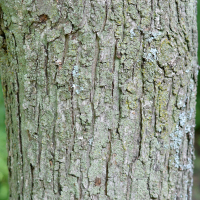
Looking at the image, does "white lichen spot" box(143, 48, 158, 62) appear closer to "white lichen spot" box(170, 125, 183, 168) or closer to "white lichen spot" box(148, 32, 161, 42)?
"white lichen spot" box(148, 32, 161, 42)

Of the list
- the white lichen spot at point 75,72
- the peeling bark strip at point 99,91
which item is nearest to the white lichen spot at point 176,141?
the peeling bark strip at point 99,91

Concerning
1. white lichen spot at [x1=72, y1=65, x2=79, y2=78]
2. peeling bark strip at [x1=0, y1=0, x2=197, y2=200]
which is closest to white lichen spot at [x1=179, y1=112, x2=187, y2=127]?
peeling bark strip at [x1=0, y1=0, x2=197, y2=200]

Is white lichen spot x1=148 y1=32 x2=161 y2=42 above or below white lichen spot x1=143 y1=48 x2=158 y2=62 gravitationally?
above

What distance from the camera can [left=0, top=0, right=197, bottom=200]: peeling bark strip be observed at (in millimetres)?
1066

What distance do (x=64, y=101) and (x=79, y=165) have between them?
1.08ft

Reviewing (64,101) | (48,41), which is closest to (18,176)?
(64,101)

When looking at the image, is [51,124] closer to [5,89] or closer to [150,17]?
[5,89]

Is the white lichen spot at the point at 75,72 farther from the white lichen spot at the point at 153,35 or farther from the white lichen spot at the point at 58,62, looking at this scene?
the white lichen spot at the point at 153,35

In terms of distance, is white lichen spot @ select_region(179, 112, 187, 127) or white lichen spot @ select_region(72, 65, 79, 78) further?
white lichen spot @ select_region(179, 112, 187, 127)

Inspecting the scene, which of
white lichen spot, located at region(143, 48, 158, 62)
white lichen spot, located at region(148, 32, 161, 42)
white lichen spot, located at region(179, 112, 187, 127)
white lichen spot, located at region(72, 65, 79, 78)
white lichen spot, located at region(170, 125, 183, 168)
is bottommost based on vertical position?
white lichen spot, located at region(170, 125, 183, 168)

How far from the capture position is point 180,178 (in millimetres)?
1301

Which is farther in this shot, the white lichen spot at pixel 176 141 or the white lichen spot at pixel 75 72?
the white lichen spot at pixel 176 141

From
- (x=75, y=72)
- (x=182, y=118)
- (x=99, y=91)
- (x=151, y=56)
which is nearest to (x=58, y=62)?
(x=75, y=72)

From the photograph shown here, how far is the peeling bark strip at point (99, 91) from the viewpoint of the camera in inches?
42.0
